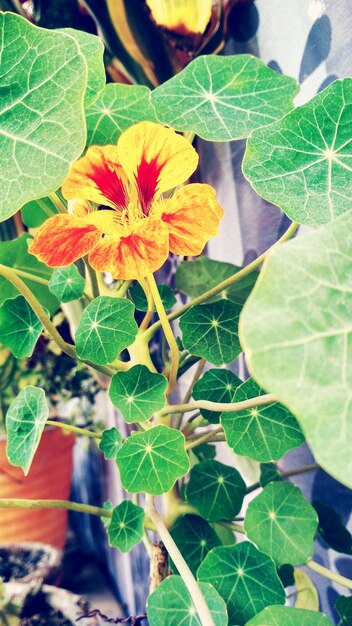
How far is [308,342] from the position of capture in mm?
285

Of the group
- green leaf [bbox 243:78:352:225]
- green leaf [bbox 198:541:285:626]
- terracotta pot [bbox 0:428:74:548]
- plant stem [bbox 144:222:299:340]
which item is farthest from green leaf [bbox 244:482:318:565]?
terracotta pot [bbox 0:428:74:548]

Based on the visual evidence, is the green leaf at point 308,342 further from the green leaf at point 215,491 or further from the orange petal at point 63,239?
the green leaf at point 215,491

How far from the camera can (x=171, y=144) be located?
0.47 meters

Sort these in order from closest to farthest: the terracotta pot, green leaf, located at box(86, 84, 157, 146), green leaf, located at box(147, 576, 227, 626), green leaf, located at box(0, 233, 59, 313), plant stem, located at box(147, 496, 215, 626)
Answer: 1. plant stem, located at box(147, 496, 215, 626)
2. green leaf, located at box(147, 576, 227, 626)
3. green leaf, located at box(86, 84, 157, 146)
4. green leaf, located at box(0, 233, 59, 313)
5. the terracotta pot

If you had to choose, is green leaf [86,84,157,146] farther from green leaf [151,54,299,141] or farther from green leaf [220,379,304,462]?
green leaf [220,379,304,462]

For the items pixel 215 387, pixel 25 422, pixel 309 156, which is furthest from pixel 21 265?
pixel 309 156

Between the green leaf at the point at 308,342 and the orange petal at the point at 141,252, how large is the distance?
0.53ft

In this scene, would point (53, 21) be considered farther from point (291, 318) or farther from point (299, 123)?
point (291, 318)

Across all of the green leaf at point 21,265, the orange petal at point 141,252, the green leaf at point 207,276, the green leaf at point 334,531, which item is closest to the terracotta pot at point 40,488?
the green leaf at point 21,265

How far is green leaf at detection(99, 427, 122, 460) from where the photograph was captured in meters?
0.62

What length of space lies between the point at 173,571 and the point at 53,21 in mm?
982

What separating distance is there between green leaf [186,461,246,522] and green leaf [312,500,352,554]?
122mm

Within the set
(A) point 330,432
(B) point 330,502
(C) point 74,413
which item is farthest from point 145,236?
(C) point 74,413

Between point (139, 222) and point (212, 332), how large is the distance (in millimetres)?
181
